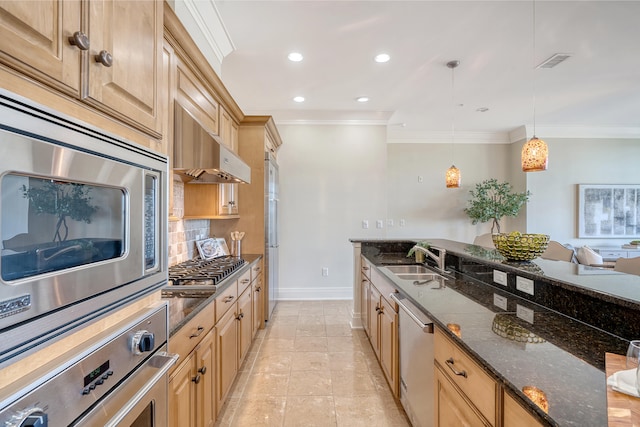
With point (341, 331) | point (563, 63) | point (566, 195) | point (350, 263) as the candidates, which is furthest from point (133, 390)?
point (566, 195)

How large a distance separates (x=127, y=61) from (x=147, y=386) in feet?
3.00

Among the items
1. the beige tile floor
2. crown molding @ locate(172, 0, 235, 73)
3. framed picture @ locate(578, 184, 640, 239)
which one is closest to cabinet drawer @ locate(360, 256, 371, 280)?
the beige tile floor

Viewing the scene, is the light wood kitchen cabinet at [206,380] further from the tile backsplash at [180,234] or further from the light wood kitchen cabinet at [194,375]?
the tile backsplash at [180,234]

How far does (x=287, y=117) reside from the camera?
4609mm

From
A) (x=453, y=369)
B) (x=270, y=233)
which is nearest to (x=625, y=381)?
(x=453, y=369)

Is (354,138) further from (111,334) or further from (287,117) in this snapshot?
(111,334)

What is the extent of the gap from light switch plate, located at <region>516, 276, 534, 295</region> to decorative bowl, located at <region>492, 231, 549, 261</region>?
0.70ft

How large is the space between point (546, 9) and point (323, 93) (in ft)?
7.51

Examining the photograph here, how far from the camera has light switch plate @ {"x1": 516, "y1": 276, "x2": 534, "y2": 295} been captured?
5.14 ft

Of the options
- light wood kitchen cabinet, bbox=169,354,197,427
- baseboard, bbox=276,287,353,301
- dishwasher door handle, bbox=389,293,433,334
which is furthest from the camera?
baseboard, bbox=276,287,353,301

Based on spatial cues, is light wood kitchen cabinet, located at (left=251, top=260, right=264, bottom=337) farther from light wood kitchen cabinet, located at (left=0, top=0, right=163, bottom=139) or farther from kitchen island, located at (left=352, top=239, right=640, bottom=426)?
light wood kitchen cabinet, located at (left=0, top=0, right=163, bottom=139)

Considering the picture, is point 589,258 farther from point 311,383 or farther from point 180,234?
point 180,234

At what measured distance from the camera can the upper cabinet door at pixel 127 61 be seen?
0.74 metres

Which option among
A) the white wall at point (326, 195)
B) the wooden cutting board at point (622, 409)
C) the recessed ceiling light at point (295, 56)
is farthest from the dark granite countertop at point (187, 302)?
the white wall at point (326, 195)
